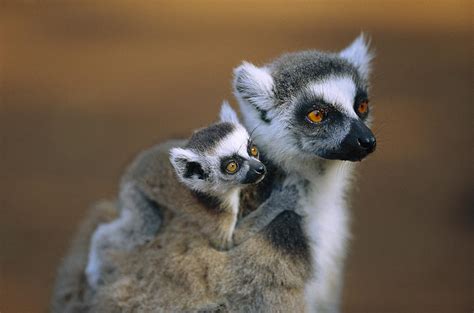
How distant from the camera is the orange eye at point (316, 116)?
2475 mm

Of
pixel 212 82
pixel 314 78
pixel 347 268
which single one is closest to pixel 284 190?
pixel 314 78

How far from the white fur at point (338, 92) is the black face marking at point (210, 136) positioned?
12.2 inches

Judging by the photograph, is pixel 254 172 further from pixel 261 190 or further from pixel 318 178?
pixel 318 178

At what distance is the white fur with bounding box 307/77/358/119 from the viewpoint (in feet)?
8.04

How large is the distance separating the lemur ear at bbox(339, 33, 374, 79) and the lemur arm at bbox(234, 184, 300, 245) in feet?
1.73

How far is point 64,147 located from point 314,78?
248 centimetres

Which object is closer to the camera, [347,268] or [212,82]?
[347,268]

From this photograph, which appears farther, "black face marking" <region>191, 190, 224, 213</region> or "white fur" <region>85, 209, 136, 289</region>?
"white fur" <region>85, 209, 136, 289</region>

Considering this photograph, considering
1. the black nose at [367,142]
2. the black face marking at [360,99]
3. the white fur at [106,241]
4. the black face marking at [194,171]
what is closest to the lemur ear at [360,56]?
the black face marking at [360,99]

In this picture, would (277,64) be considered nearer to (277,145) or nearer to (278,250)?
(277,145)

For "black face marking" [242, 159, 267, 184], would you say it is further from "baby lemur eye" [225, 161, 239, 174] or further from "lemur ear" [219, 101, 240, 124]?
"lemur ear" [219, 101, 240, 124]

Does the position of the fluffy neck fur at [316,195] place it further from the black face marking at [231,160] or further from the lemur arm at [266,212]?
the black face marking at [231,160]

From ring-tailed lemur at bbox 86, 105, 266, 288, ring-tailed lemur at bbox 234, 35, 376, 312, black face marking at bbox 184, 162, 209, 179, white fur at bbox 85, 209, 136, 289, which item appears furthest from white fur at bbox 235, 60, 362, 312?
white fur at bbox 85, 209, 136, 289

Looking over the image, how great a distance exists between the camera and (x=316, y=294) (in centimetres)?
262
